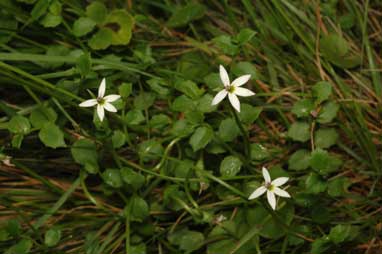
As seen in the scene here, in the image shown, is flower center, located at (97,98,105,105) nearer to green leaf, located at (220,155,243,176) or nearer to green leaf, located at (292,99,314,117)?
green leaf, located at (220,155,243,176)

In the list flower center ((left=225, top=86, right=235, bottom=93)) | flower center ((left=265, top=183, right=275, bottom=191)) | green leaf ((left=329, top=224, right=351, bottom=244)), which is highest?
flower center ((left=225, top=86, right=235, bottom=93))

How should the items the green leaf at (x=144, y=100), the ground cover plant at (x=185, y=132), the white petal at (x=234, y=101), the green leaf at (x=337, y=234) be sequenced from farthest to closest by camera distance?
the green leaf at (x=144, y=100) < the ground cover plant at (x=185, y=132) < the green leaf at (x=337, y=234) < the white petal at (x=234, y=101)

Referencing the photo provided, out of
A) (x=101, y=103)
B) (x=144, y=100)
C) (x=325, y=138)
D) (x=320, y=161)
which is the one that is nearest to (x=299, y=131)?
(x=325, y=138)

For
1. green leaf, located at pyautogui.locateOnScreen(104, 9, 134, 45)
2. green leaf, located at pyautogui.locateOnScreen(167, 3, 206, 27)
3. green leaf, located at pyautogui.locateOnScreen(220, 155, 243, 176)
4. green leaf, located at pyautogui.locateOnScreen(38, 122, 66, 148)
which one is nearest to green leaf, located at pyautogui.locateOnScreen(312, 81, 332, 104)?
green leaf, located at pyautogui.locateOnScreen(220, 155, 243, 176)

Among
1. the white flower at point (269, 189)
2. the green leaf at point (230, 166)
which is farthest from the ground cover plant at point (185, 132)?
the white flower at point (269, 189)

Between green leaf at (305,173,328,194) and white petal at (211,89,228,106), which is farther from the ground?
white petal at (211,89,228,106)

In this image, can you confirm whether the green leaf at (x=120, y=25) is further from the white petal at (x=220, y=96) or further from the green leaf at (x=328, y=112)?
the green leaf at (x=328, y=112)

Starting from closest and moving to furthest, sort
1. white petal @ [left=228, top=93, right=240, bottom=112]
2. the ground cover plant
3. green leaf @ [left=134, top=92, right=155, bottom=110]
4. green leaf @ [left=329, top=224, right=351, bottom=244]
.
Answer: white petal @ [left=228, top=93, right=240, bottom=112]
green leaf @ [left=329, top=224, right=351, bottom=244]
the ground cover plant
green leaf @ [left=134, top=92, right=155, bottom=110]
